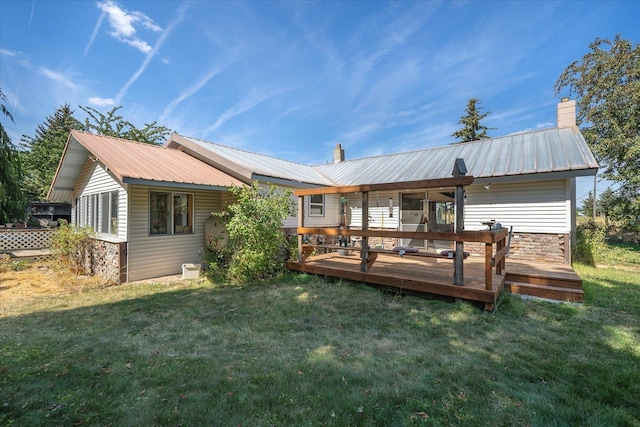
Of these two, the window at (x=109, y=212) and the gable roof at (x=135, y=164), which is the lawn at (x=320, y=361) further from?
the gable roof at (x=135, y=164)

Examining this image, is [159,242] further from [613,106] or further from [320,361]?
[613,106]

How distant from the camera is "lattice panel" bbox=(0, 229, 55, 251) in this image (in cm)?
1211

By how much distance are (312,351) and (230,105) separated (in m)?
16.3

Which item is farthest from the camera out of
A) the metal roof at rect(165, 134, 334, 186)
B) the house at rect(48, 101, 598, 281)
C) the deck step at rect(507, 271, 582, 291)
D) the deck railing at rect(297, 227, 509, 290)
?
the metal roof at rect(165, 134, 334, 186)

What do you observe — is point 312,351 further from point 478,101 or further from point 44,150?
point 478,101

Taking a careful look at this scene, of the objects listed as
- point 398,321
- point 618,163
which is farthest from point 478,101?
point 398,321

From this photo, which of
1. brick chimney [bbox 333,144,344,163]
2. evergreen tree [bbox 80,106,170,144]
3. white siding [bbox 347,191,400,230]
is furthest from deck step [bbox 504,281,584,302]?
evergreen tree [bbox 80,106,170,144]

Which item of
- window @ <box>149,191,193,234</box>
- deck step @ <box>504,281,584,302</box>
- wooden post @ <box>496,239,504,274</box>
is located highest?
window @ <box>149,191,193,234</box>

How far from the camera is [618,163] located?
51.4ft

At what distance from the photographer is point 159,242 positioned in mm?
8164

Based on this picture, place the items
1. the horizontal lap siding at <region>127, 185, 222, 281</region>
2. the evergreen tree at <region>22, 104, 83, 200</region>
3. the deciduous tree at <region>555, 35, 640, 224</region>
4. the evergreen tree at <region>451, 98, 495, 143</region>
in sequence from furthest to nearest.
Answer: the evergreen tree at <region>451, 98, 495, 143</region> < the evergreen tree at <region>22, 104, 83, 200</region> < the deciduous tree at <region>555, 35, 640, 224</region> < the horizontal lap siding at <region>127, 185, 222, 281</region>

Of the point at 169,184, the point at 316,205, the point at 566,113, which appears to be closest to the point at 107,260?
the point at 169,184

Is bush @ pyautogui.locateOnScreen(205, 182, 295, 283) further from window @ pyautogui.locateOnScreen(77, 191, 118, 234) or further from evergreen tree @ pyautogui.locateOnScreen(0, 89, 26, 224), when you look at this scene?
evergreen tree @ pyautogui.locateOnScreen(0, 89, 26, 224)

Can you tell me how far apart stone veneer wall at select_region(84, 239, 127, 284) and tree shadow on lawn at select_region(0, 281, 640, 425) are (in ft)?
7.17
